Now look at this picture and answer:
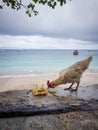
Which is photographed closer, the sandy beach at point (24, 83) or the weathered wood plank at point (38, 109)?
the weathered wood plank at point (38, 109)

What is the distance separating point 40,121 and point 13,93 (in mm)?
2235

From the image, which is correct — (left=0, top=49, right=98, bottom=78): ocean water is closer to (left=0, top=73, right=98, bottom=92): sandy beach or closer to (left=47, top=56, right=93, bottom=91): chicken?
(left=0, top=73, right=98, bottom=92): sandy beach

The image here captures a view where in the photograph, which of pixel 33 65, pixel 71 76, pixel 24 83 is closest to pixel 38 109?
pixel 71 76

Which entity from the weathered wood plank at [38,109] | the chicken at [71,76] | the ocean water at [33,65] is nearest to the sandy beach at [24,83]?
the ocean water at [33,65]

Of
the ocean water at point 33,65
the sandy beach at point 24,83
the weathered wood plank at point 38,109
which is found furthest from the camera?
the ocean water at point 33,65

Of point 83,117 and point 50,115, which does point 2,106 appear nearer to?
point 50,115

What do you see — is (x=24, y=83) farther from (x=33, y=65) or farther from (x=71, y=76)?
(x=33, y=65)

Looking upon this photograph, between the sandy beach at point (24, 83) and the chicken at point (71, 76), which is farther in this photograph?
the sandy beach at point (24, 83)

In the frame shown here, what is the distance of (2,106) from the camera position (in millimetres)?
3986

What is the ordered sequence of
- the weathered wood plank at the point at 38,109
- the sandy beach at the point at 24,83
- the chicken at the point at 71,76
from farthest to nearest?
the sandy beach at the point at 24,83
the chicken at the point at 71,76
the weathered wood plank at the point at 38,109

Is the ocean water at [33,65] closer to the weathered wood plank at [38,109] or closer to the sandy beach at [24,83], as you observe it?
the sandy beach at [24,83]

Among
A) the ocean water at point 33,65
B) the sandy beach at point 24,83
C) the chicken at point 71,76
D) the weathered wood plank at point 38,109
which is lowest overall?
the ocean water at point 33,65

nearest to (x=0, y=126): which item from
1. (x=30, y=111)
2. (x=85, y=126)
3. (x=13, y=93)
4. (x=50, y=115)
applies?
(x=30, y=111)

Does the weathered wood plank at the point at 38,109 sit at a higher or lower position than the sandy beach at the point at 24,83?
higher
